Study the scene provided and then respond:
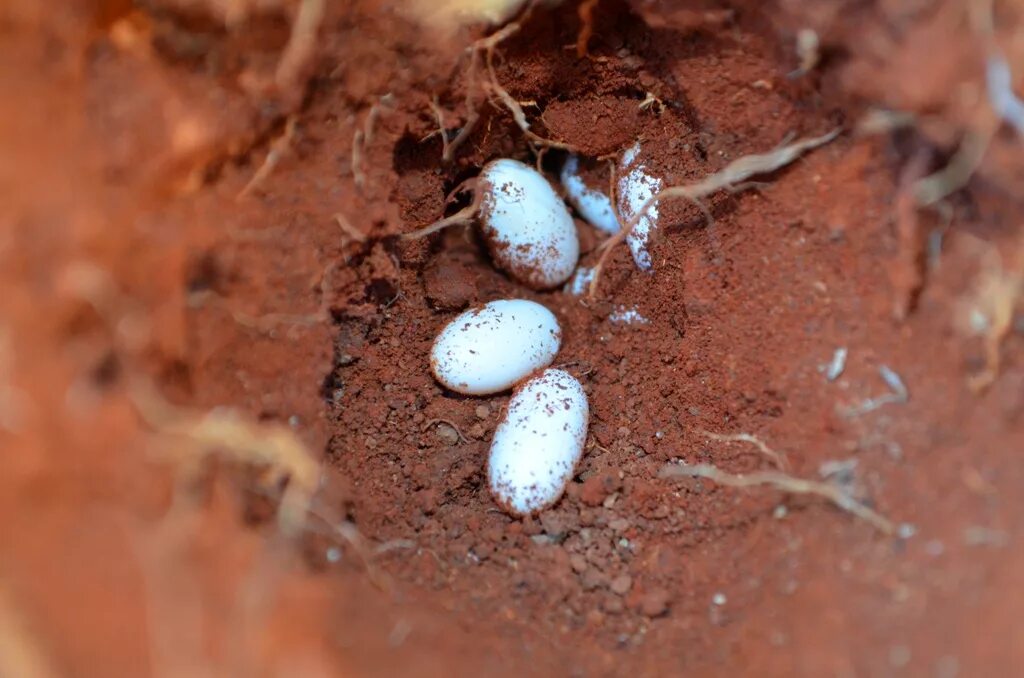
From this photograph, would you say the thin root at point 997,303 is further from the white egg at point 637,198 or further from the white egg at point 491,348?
→ the white egg at point 491,348

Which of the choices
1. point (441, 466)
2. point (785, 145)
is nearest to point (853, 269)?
point (785, 145)

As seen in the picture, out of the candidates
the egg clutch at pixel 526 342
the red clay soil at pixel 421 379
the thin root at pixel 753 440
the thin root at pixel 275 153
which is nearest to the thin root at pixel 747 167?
the red clay soil at pixel 421 379

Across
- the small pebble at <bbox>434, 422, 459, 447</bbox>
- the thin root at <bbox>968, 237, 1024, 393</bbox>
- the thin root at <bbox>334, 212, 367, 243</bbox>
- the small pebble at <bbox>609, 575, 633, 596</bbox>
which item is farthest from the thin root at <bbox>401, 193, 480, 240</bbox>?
the thin root at <bbox>968, 237, 1024, 393</bbox>

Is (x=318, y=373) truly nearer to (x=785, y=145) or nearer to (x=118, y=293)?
(x=118, y=293)

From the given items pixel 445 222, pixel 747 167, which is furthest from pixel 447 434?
pixel 747 167

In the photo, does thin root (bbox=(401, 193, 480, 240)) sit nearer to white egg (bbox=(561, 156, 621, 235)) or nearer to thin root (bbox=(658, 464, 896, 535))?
white egg (bbox=(561, 156, 621, 235))
